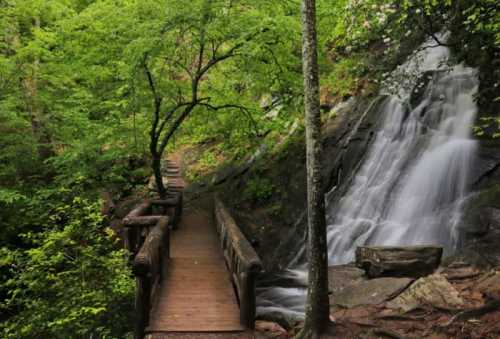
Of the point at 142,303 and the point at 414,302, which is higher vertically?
the point at 142,303

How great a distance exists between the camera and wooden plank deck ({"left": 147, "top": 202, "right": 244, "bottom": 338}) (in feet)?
19.4

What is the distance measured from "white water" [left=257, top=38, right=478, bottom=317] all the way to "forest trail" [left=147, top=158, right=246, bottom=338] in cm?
160

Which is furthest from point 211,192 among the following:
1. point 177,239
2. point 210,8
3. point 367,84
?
point 210,8

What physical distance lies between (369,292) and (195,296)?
315cm

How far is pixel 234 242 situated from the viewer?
7.11 metres

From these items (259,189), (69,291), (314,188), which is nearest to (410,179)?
(259,189)

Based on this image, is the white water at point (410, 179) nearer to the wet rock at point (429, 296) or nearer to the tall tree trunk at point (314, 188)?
the wet rock at point (429, 296)

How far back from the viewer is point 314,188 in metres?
5.44

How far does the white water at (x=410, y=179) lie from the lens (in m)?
9.42

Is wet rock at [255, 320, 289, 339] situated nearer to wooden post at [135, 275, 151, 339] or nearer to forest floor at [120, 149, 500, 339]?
forest floor at [120, 149, 500, 339]

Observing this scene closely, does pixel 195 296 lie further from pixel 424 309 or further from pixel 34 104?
pixel 34 104

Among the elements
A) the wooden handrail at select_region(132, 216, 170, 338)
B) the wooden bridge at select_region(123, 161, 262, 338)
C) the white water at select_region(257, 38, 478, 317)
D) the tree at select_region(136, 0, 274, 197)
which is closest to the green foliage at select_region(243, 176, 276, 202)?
the white water at select_region(257, 38, 478, 317)

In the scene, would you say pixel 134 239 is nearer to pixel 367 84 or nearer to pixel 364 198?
pixel 364 198

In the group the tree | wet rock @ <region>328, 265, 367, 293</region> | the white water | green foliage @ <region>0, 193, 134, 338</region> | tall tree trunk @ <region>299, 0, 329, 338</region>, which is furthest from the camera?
the tree
